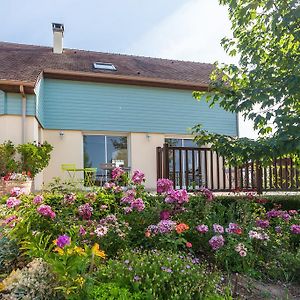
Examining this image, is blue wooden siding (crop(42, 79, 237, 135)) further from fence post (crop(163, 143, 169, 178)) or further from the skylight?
fence post (crop(163, 143, 169, 178))

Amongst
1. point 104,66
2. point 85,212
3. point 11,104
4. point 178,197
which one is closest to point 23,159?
point 11,104

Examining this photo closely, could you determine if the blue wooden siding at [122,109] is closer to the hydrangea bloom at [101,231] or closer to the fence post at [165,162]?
the fence post at [165,162]

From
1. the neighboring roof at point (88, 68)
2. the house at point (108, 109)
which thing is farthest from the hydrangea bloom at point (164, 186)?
the house at point (108, 109)

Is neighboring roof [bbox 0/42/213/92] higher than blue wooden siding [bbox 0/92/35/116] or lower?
higher

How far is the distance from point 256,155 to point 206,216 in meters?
0.96

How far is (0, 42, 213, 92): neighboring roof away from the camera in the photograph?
411 inches

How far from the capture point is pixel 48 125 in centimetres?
1163

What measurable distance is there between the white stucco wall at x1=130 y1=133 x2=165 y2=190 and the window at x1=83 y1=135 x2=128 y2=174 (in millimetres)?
379

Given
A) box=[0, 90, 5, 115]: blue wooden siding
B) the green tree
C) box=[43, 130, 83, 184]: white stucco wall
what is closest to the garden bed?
the green tree

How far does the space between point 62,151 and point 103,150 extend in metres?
1.45

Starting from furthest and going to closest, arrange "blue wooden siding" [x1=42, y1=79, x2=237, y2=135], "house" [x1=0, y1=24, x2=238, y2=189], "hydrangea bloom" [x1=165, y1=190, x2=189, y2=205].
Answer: "blue wooden siding" [x1=42, y1=79, x2=237, y2=135], "house" [x1=0, y1=24, x2=238, y2=189], "hydrangea bloom" [x1=165, y1=190, x2=189, y2=205]

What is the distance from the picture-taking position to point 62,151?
11.8 m

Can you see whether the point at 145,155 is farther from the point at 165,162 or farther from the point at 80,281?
the point at 80,281

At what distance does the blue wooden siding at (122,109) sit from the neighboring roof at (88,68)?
33 centimetres
